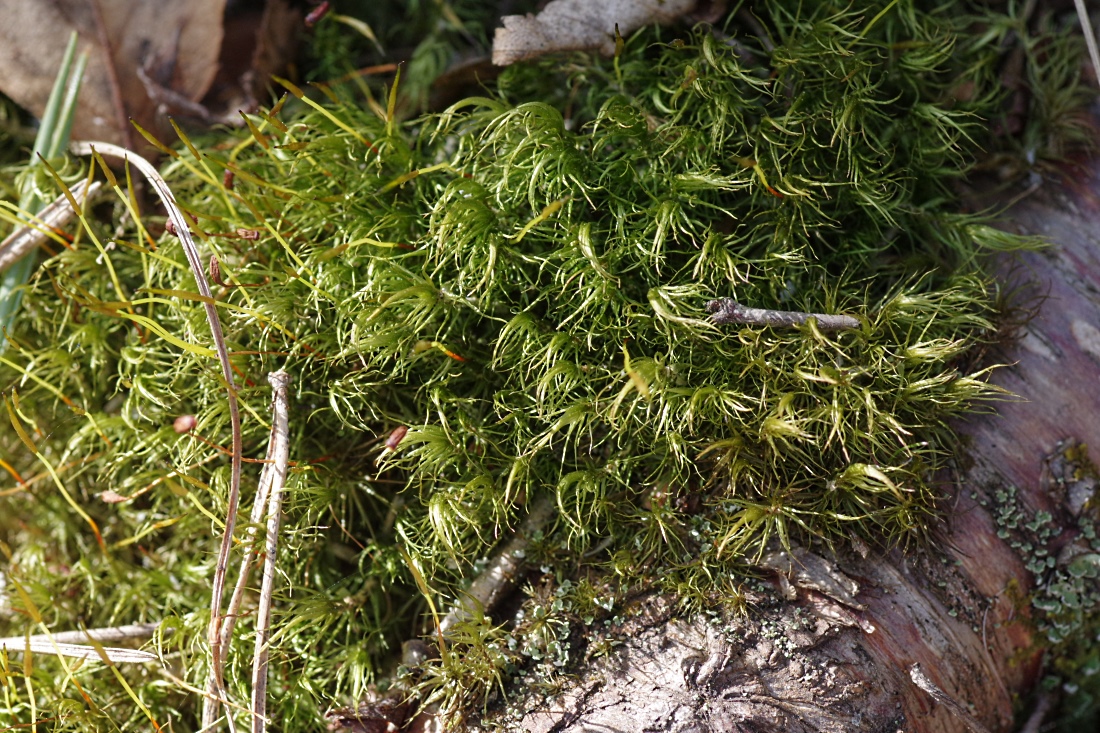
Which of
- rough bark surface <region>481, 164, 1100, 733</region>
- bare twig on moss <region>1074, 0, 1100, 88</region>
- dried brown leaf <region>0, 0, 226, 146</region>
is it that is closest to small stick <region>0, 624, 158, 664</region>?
rough bark surface <region>481, 164, 1100, 733</region>

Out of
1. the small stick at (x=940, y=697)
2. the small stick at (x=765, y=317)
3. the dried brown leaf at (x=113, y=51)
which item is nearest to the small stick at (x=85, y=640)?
the dried brown leaf at (x=113, y=51)

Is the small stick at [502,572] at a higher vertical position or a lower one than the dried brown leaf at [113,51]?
lower

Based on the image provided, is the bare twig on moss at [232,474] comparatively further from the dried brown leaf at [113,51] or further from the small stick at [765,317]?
the small stick at [765,317]

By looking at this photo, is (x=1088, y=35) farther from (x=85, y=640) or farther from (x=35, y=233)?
(x=85, y=640)

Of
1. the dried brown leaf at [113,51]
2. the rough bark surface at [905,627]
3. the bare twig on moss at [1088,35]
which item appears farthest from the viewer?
the dried brown leaf at [113,51]

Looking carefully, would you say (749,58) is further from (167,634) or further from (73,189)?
(167,634)
